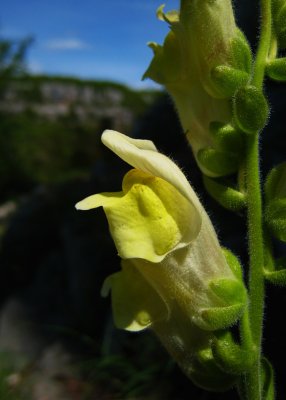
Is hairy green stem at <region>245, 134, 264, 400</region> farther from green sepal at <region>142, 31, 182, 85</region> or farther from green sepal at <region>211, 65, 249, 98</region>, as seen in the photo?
green sepal at <region>142, 31, 182, 85</region>

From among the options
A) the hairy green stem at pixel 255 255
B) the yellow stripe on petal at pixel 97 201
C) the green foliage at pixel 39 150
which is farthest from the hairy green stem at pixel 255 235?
the green foliage at pixel 39 150

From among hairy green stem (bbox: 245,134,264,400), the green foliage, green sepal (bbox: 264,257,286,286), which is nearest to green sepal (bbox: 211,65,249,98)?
hairy green stem (bbox: 245,134,264,400)

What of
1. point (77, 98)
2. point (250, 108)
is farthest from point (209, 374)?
point (77, 98)

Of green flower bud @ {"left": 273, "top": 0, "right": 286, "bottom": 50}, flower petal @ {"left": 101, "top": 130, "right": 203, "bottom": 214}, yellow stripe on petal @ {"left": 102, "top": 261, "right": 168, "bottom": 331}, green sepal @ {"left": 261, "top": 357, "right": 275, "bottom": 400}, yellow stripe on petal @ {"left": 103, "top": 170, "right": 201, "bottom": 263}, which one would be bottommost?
green sepal @ {"left": 261, "top": 357, "right": 275, "bottom": 400}

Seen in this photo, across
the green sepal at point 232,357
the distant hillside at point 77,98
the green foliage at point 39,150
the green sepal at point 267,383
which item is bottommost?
the distant hillside at point 77,98

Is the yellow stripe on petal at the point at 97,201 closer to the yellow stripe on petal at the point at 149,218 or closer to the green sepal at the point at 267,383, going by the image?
the yellow stripe on petal at the point at 149,218

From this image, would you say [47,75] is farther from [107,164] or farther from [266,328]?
[266,328]

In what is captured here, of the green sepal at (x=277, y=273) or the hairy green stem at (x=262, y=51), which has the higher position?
the hairy green stem at (x=262, y=51)
